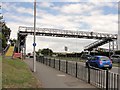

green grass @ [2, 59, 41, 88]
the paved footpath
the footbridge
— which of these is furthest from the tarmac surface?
the footbridge

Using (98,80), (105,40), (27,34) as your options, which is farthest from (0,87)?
(105,40)

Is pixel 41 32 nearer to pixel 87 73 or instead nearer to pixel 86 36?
pixel 86 36

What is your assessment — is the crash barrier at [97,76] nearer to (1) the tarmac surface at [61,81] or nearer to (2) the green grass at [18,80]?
(1) the tarmac surface at [61,81]

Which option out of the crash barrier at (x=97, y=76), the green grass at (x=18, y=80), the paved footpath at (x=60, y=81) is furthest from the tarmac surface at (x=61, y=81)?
the green grass at (x=18, y=80)

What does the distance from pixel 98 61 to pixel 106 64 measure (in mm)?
849

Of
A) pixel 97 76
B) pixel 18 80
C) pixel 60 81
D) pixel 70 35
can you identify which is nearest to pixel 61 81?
pixel 60 81

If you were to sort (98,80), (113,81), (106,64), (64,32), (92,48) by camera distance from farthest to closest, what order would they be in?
(92,48) → (64,32) → (106,64) → (98,80) → (113,81)

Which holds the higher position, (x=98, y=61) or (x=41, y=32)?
(x=41, y=32)

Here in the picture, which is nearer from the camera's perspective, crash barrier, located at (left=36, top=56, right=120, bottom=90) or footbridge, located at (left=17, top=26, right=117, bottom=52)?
crash barrier, located at (left=36, top=56, right=120, bottom=90)

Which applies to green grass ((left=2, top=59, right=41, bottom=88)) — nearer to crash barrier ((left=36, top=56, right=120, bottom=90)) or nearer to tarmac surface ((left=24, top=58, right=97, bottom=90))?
tarmac surface ((left=24, top=58, right=97, bottom=90))

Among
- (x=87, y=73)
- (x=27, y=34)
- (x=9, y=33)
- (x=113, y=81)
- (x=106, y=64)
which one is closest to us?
(x=113, y=81)

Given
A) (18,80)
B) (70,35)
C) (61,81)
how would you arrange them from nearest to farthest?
1. (18,80)
2. (61,81)
3. (70,35)

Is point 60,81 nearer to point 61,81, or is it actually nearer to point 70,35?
point 61,81

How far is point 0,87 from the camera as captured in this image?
439 inches
